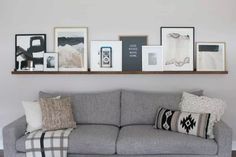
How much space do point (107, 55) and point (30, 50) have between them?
3.28 feet

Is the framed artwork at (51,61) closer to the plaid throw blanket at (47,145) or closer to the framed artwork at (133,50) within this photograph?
the framed artwork at (133,50)

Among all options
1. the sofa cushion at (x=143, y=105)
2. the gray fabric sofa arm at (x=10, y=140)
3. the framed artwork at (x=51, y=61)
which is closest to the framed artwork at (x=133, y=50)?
the sofa cushion at (x=143, y=105)

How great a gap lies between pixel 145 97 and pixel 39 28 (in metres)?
1.63

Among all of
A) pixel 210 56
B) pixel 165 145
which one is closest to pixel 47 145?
pixel 165 145

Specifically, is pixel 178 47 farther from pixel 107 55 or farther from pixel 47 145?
pixel 47 145

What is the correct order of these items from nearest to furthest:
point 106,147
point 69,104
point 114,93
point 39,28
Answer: point 106,147 → point 69,104 → point 114,93 → point 39,28

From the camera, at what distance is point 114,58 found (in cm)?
393

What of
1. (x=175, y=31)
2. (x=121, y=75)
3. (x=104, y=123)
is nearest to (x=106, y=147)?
(x=104, y=123)

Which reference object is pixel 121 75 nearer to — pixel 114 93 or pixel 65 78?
pixel 114 93

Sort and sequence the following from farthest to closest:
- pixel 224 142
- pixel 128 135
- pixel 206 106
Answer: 1. pixel 206 106
2. pixel 128 135
3. pixel 224 142

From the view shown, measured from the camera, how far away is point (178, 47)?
3895mm

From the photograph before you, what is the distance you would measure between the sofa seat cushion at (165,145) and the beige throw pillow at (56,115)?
2.07 feet

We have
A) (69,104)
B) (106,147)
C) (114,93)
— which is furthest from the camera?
(114,93)

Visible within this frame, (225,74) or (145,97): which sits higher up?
(225,74)
